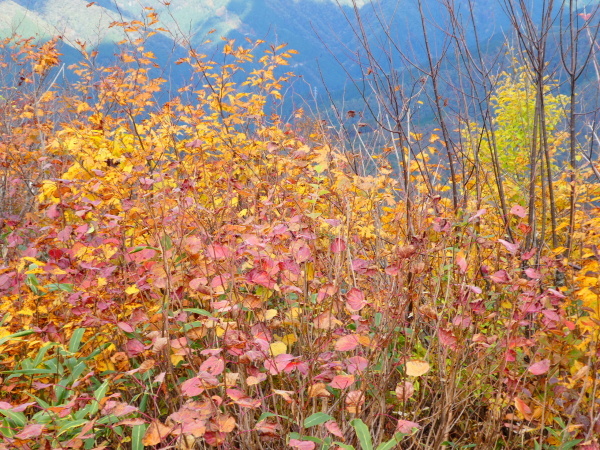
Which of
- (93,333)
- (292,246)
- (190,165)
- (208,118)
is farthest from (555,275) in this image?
(208,118)

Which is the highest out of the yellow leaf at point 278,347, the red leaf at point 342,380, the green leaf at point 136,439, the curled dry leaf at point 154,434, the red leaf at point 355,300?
the red leaf at point 355,300

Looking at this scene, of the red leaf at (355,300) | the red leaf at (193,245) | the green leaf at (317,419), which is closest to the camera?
the green leaf at (317,419)

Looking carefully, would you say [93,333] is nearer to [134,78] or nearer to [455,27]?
[455,27]

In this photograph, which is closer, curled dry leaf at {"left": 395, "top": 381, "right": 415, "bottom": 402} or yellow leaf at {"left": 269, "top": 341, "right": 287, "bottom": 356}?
curled dry leaf at {"left": 395, "top": 381, "right": 415, "bottom": 402}

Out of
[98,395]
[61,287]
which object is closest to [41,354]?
[61,287]

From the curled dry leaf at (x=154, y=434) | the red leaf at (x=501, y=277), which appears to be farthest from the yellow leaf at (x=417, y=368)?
the curled dry leaf at (x=154, y=434)

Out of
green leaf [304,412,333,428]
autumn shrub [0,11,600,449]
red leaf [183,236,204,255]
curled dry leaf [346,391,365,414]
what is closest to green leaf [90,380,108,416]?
autumn shrub [0,11,600,449]

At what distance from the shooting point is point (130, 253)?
2150mm

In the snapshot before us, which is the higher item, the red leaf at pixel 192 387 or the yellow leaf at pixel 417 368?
the yellow leaf at pixel 417 368

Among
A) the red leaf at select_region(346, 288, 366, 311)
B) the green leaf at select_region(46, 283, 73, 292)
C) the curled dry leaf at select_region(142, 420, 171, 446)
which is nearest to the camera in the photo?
the curled dry leaf at select_region(142, 420, 171, 446)

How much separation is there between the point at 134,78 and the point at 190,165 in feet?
5.22

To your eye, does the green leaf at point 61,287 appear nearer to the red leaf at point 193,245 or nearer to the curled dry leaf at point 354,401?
the red leaf at point 193,245

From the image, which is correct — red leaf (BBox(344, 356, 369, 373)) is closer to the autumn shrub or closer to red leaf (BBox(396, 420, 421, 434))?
the autumn shrub

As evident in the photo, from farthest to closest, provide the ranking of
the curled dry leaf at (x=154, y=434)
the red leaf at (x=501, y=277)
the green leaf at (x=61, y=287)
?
the green leaf at (x=61, y=287)
the red leaf at (x=501, y=277)
the curled dry leaf at (x=154, y=434)
